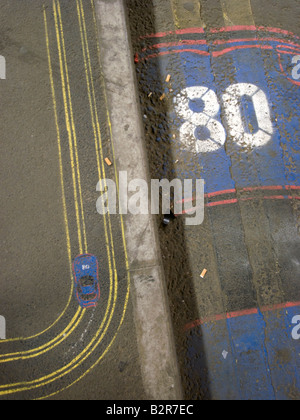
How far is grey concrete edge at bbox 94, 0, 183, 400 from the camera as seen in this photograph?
489cm

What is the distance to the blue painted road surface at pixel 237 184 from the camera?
4.95m

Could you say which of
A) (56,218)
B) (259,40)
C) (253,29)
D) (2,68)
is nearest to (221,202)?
(56,218)

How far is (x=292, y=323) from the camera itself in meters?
5.08

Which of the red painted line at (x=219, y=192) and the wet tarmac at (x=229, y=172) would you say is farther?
the red painted line at (x=219, y=192)

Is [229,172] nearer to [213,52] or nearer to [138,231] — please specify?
[138,231]

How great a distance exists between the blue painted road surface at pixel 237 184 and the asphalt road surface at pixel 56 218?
0.95 metres

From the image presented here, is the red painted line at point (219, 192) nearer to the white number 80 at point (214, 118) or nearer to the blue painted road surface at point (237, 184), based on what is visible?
the blue painted road surface at point (237, 184)

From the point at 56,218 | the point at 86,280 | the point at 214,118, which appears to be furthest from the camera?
the point at 214,118

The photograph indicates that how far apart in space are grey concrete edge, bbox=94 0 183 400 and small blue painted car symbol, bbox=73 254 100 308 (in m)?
0.54

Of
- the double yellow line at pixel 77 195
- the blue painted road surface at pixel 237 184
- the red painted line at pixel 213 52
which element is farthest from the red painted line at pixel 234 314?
the red painted line at pixel 213 52

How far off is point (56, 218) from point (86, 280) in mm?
1036

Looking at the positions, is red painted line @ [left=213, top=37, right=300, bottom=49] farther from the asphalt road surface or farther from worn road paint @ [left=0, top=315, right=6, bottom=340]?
worn road paint @ [left=0, top=315, right=6, bottom=340]

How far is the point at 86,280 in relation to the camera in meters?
4.99
